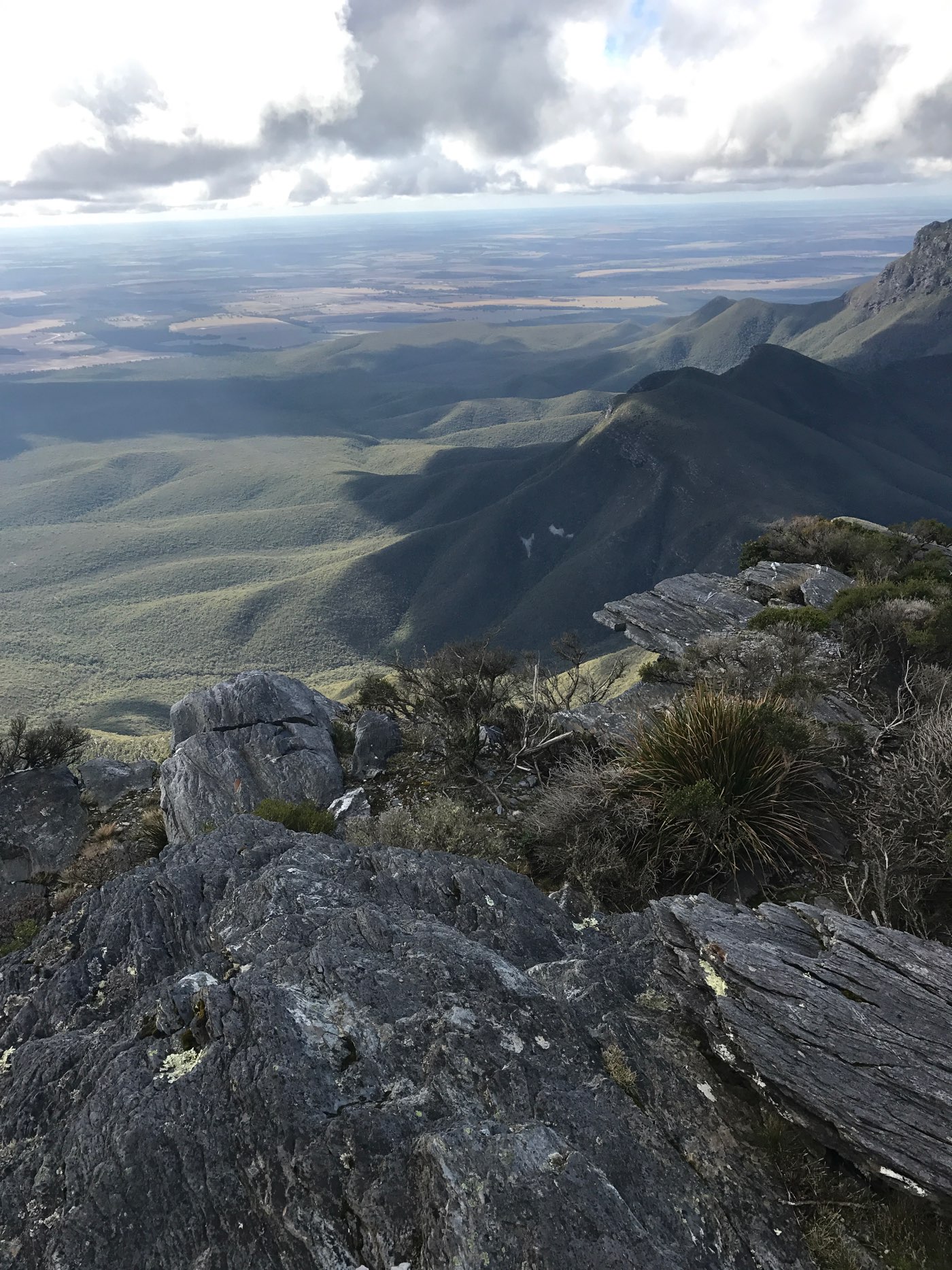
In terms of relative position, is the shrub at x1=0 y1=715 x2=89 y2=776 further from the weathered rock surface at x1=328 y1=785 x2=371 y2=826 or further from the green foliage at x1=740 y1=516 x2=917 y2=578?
the green foliage at x1=740 y1=516 x2=917 y2=578

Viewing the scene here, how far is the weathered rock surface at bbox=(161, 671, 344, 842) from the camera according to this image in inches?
525

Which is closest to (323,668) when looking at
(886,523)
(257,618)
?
(257,618)

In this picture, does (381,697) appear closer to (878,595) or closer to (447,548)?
(878,595)

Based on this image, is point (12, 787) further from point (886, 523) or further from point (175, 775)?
point (886, 523)

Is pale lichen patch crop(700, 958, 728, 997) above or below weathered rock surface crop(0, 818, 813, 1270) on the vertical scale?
above

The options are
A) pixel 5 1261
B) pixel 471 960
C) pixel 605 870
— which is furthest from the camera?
pixel 605 870

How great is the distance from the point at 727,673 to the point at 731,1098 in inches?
373

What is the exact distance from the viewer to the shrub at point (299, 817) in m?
10.4

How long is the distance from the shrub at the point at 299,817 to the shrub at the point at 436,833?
462 millimetres

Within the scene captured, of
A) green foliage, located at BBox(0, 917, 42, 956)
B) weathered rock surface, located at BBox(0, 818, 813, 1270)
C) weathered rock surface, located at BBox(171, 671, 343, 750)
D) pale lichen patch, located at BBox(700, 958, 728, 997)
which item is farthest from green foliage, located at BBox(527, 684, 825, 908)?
weathered rock surface, located at BBox(171, 671, 343, 750)

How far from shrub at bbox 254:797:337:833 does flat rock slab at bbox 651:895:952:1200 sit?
5.58 meters

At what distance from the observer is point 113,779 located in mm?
15820

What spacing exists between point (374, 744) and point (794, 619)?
9949mm

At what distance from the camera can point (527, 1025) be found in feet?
18.4
